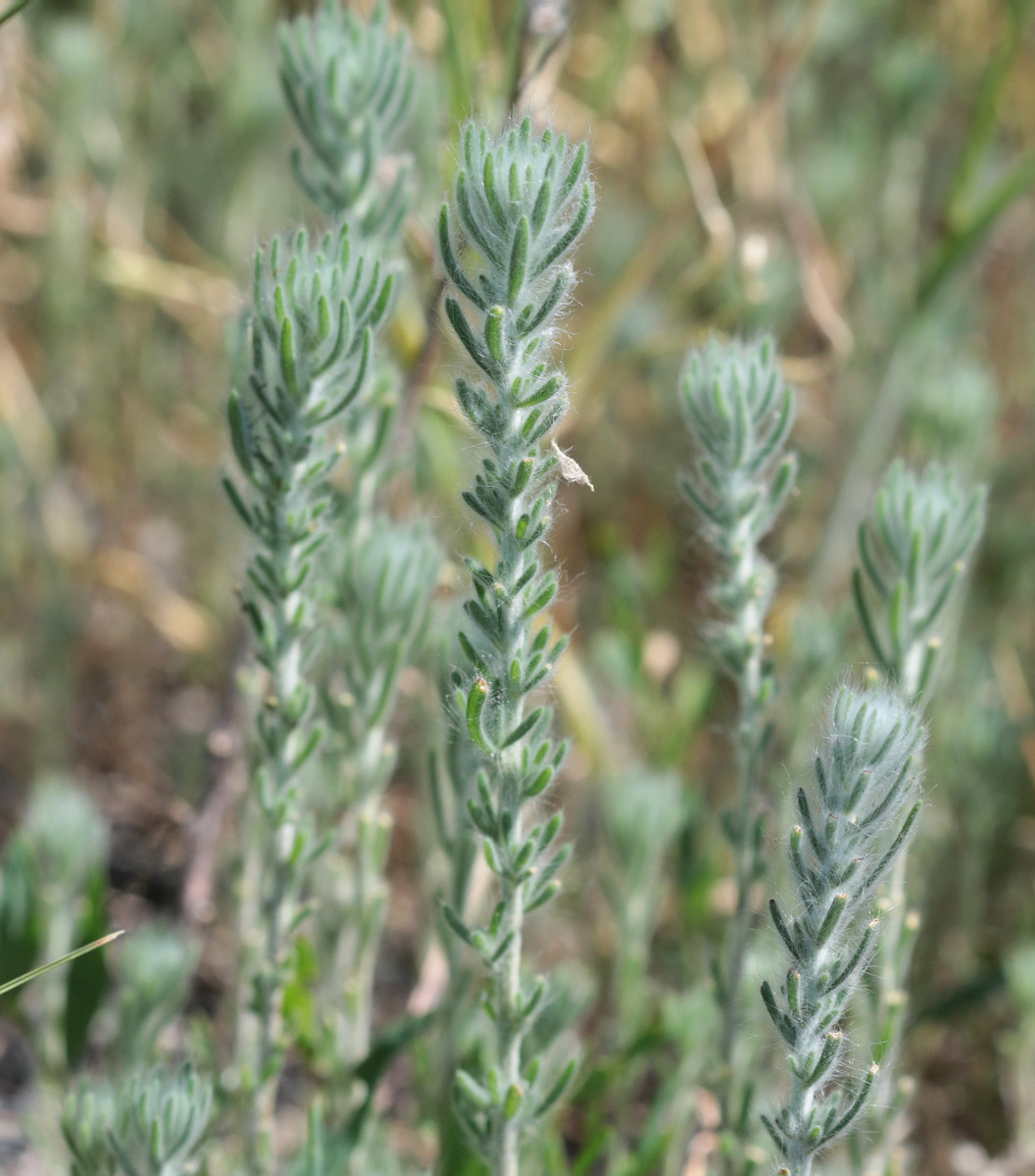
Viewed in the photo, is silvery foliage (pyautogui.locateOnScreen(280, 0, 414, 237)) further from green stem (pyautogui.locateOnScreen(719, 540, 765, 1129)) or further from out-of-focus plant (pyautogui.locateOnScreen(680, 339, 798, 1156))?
green stem (pyautogui.locateOnScreen(719, 540, 765, 1129))

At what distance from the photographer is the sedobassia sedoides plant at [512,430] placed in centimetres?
73

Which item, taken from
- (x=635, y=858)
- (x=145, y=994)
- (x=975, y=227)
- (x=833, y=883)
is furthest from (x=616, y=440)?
(x=833, y=883)

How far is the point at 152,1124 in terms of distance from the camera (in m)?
0.86

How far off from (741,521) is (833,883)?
33 centimetres

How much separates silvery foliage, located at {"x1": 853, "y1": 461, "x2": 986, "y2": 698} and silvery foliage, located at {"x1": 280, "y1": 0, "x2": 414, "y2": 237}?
0.49m

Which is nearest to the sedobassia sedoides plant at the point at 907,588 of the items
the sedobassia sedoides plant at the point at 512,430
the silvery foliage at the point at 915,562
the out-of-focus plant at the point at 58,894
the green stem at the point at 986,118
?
the silvery foliage at the point at 915,562

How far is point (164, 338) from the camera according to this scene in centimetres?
280

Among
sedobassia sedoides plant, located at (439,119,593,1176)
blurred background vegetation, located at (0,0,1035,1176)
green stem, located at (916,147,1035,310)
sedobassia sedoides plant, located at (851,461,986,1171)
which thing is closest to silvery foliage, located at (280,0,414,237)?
blurred background vegetation, located at (0,0,1035,1176)

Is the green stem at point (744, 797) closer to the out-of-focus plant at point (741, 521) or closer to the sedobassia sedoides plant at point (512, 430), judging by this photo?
the out-of-focus plant at point (741, 521)

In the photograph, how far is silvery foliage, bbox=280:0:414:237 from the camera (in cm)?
110

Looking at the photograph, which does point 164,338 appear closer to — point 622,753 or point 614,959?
point 622,753

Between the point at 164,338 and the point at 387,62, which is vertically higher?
the point at 387,62

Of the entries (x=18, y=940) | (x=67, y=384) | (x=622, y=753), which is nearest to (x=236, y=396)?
(x=18, y=940)

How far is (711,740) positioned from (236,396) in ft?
4.78
